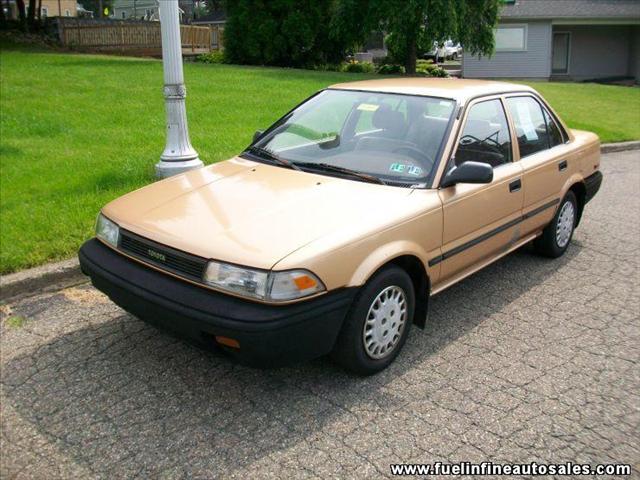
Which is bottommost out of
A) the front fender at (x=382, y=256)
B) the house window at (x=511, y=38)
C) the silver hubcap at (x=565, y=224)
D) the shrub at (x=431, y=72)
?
the silver hubcap at (x=565, y=224)

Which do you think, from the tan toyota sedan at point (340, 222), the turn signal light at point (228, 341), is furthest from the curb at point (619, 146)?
the turn signal light at point (228, 341)

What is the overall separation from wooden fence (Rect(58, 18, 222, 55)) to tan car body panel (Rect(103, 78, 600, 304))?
24487mm

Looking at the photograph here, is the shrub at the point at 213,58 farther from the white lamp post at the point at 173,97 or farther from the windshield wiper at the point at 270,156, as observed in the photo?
the windshield wiper at the point at 270,156

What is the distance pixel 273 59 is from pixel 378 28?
415cm

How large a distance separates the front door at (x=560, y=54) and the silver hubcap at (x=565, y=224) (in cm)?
2813

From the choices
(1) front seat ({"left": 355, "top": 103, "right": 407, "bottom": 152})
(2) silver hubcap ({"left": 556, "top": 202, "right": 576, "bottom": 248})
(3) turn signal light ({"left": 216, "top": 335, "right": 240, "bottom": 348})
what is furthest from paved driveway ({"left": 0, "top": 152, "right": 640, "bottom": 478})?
(1) front seat ({"left": 355, "top": 103, "right": 407, "bottom": 152})

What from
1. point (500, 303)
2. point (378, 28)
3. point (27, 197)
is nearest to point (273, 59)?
point (378, 28)

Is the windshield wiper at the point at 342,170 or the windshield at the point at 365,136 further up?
the windshield at the point at 365,136

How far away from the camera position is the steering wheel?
3963mm

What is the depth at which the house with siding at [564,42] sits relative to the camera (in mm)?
28469

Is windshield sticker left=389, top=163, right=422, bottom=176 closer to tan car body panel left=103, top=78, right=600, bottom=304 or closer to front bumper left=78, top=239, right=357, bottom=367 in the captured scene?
tan car body panel left=103, top=78, right=600, bottom=304

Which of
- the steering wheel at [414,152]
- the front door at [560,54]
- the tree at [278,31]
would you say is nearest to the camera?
the steering wheel at [414,152]

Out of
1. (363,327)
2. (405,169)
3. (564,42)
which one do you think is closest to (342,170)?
(405,169)

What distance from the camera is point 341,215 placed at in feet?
11.1
